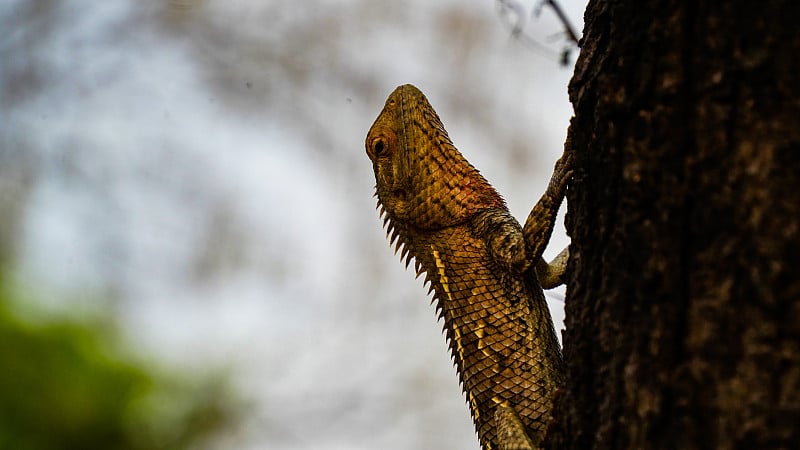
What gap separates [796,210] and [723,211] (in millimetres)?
118

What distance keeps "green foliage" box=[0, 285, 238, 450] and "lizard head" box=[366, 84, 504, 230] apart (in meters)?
3.11

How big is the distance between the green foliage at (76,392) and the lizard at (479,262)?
3.07 m

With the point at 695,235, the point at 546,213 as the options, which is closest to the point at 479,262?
the point at 546,213

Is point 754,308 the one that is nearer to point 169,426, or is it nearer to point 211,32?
point 169,426

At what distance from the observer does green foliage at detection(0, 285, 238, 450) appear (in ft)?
17.9

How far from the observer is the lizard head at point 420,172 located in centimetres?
349

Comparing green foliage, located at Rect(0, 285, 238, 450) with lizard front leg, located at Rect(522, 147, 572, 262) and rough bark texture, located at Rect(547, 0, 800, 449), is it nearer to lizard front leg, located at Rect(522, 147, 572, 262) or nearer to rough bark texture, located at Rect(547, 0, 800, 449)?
lizard front leg, located at Rect(522, 147, 572, 262)

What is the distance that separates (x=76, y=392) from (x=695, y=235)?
5.19 meters

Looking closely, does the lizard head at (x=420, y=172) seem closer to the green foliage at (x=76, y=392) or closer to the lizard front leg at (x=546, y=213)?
the lizard front leg at (x=546, y=213)

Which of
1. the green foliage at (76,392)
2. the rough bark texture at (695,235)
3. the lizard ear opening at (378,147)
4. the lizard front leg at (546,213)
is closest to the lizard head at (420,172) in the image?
the lizard ear opening at (378,147)

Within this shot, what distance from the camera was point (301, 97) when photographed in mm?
6594

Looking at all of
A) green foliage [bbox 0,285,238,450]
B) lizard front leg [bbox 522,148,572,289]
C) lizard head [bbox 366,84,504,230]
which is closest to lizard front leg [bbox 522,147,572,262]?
lizard front leg [bbox 522,148,572,289]

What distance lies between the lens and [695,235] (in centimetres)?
139

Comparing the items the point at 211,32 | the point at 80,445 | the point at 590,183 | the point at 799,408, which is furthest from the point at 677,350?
the point at 211,32
